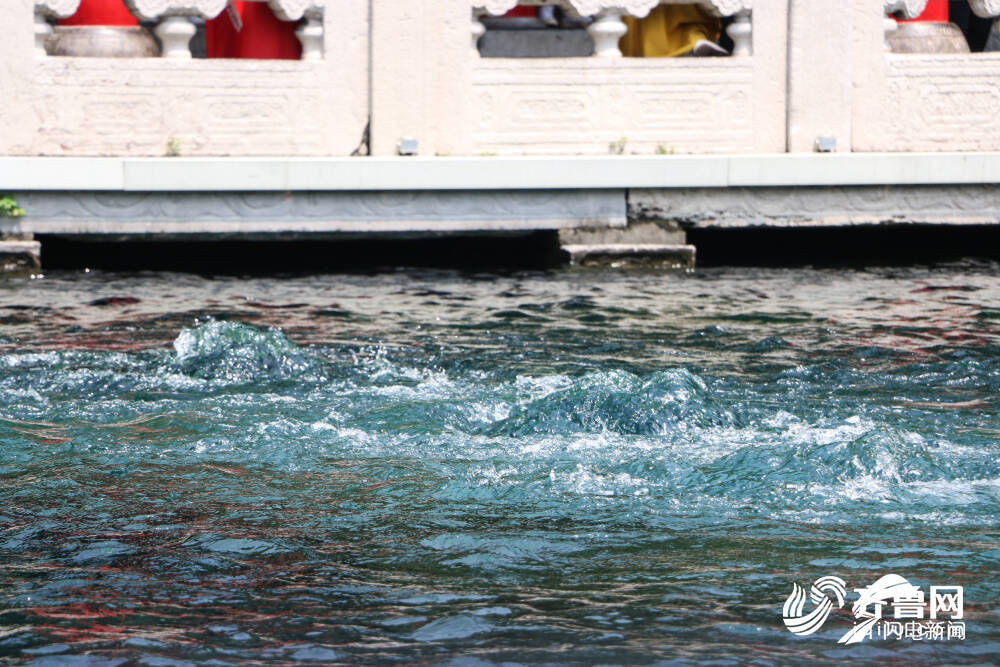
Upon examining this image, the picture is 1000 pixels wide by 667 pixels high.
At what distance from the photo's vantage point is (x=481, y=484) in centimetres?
481

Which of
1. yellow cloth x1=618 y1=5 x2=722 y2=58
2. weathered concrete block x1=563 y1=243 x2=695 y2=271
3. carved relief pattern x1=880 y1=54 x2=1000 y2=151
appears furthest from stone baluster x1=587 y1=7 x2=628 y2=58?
carved relief pattern x1=880 y1=54 x2=1000 y2=151

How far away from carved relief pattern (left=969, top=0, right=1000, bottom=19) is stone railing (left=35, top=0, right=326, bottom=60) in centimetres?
504

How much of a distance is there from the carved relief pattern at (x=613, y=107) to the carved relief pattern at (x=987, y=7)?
198cm

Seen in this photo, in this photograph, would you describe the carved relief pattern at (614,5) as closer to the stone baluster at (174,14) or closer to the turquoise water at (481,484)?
the stone baluster at (174,14)

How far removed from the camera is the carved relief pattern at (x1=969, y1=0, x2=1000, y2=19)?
34.7 ft

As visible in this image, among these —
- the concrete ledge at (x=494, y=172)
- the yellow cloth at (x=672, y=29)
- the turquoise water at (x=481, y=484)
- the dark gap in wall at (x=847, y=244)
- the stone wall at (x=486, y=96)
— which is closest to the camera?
the turquoise water at (x=481, y=484)

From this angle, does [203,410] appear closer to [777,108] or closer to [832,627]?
[832,627]

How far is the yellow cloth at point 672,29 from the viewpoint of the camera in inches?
424

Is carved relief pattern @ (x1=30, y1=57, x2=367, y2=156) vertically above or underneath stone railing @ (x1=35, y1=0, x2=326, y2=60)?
underneath

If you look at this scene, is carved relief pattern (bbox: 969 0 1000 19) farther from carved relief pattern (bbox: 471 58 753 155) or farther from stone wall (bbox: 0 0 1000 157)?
carved relief pattern (bbox: 471 58 753 155)

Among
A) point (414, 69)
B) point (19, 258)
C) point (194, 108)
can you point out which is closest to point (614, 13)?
point (414, 69)

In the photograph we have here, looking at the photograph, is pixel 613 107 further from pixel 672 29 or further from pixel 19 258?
pixel 19 258

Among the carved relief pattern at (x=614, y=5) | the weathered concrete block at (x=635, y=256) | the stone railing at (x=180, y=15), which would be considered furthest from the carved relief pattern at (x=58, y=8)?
the weathered concrete block at (x=635, y=256)

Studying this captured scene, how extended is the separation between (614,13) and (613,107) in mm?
694
